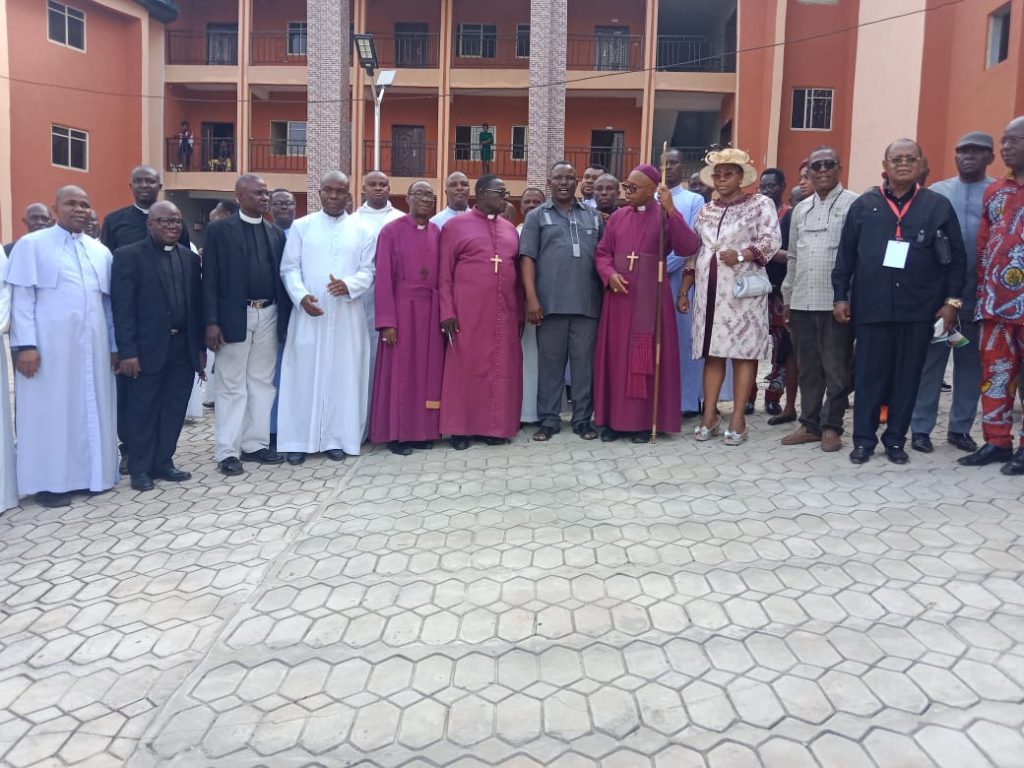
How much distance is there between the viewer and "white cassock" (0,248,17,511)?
4.88 meters

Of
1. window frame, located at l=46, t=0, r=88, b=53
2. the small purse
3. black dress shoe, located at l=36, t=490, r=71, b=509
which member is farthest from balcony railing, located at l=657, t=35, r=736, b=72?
black dress shoe, located at l=36, t=490, r=71, b=509

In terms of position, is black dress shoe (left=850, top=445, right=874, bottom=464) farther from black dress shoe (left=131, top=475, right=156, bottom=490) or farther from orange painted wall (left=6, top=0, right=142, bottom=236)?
orange painted wall (left=6, top=0, right=142, bottom=236)

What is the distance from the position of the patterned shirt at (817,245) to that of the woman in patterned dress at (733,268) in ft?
0.72

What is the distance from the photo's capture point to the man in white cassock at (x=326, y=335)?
6.00 metres

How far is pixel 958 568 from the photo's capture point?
3818 millimetres

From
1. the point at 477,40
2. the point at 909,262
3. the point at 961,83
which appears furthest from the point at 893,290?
the point at 477,40

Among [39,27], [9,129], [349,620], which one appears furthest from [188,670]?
[39,27]

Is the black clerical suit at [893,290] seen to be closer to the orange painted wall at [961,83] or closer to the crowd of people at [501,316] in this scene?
the crowd of people at [501,316]

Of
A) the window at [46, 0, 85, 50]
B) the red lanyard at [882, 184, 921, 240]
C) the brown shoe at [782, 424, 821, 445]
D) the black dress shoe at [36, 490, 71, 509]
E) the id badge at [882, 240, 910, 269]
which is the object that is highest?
the window at [46, 0, 85, 50]

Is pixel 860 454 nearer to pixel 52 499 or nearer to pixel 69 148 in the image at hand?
pixel 52 499

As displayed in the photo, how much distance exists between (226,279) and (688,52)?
21.4m

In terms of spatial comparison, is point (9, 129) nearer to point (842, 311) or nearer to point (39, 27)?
point (39, 27)

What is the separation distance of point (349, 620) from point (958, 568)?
287 centimetres

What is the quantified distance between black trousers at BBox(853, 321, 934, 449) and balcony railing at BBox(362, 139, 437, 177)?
21.0 meters
